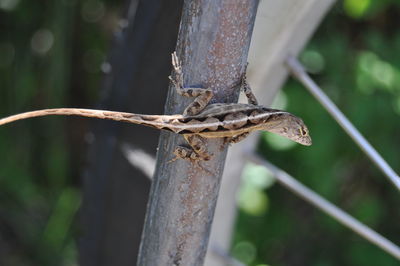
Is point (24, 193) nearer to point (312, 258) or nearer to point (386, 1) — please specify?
point (312, 258)

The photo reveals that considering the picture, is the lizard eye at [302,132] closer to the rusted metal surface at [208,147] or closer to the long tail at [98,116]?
the long tail at [98,116]

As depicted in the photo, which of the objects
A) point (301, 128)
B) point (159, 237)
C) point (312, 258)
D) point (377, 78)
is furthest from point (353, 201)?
point (159, 237)

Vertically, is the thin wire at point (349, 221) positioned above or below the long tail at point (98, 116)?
below

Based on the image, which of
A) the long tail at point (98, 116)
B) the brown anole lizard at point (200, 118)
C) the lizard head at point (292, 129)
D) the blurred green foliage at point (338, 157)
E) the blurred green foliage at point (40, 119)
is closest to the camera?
the brown anole lizard at point (200, 118)

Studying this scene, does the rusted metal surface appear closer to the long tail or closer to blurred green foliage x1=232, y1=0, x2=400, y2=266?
the long tail

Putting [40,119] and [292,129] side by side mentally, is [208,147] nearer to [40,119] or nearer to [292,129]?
[292,129]

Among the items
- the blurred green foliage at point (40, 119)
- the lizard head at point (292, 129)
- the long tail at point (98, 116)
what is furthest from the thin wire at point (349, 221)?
the blurred green foliage at point (40, 119)
